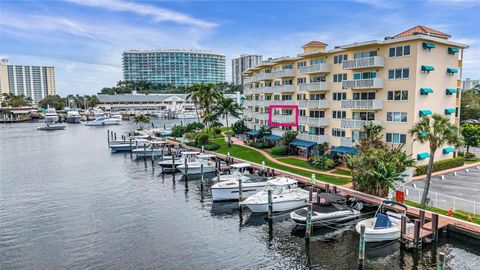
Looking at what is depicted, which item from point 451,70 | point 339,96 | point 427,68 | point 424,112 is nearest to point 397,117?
point 424,112

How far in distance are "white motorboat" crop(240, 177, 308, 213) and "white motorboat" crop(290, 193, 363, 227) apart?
327 centimetres

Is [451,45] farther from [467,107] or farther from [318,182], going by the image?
[467,107]

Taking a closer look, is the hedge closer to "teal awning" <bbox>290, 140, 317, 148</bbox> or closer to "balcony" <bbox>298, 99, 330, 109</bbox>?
"teal awning" <bbox>290, 140, 317, 148</bbox>

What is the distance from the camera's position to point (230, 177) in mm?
46094

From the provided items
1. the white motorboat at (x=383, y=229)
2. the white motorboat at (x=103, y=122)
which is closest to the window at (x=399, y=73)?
the white motorboat at (x=383, y=229)

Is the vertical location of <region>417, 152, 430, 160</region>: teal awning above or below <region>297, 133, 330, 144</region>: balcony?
below

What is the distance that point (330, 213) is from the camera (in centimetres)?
3212

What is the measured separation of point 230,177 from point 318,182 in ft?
38.2

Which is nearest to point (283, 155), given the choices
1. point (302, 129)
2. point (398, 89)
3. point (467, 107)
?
point (302, 129)

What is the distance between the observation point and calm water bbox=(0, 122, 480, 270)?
25797mm

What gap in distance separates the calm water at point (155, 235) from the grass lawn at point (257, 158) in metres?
10.5

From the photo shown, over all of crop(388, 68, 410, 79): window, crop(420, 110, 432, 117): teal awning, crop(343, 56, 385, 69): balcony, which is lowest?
crop(420, 110, 432, 117): teal awning

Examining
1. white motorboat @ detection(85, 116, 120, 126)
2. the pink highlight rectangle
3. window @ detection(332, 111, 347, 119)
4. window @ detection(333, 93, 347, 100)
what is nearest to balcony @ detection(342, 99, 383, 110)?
window @ detection(332, 111, 347, 119)

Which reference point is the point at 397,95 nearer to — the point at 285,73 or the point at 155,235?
the point at 285,73
